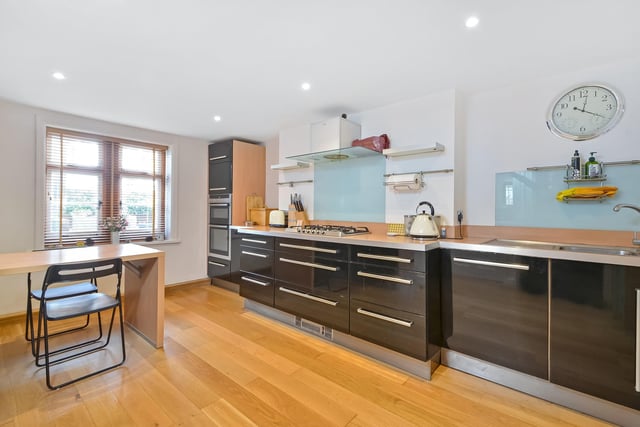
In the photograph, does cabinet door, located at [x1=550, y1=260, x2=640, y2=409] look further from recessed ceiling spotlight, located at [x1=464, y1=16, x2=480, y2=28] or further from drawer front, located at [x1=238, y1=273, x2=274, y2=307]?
drawer front, located at [x1=238, y1=273, x2=274, y2=307]

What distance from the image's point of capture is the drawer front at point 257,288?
3053 mm

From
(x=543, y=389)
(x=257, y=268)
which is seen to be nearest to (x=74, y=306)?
(x=257, y=268)

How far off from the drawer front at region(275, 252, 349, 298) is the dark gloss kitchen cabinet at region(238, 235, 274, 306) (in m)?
0.14

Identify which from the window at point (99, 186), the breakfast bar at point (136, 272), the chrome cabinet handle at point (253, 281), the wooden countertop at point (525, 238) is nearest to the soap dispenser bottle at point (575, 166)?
the wooden countertop at point (525, 238)

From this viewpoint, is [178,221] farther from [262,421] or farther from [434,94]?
[434,94]

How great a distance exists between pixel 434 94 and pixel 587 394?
94.5 inches

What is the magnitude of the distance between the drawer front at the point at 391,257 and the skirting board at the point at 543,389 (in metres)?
0.75

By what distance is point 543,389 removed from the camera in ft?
5.92

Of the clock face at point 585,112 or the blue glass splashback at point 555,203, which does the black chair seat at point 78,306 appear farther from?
the clock face at point 585,112

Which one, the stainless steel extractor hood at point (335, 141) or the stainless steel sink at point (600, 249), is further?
the stainless steel extractor hood at point (335, 141)

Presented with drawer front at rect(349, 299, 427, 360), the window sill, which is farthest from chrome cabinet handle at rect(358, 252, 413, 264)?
the window sill

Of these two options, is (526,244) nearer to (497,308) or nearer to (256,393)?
(497,308)

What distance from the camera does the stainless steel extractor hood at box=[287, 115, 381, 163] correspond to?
302cm

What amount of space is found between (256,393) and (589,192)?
→ 2647 mm
